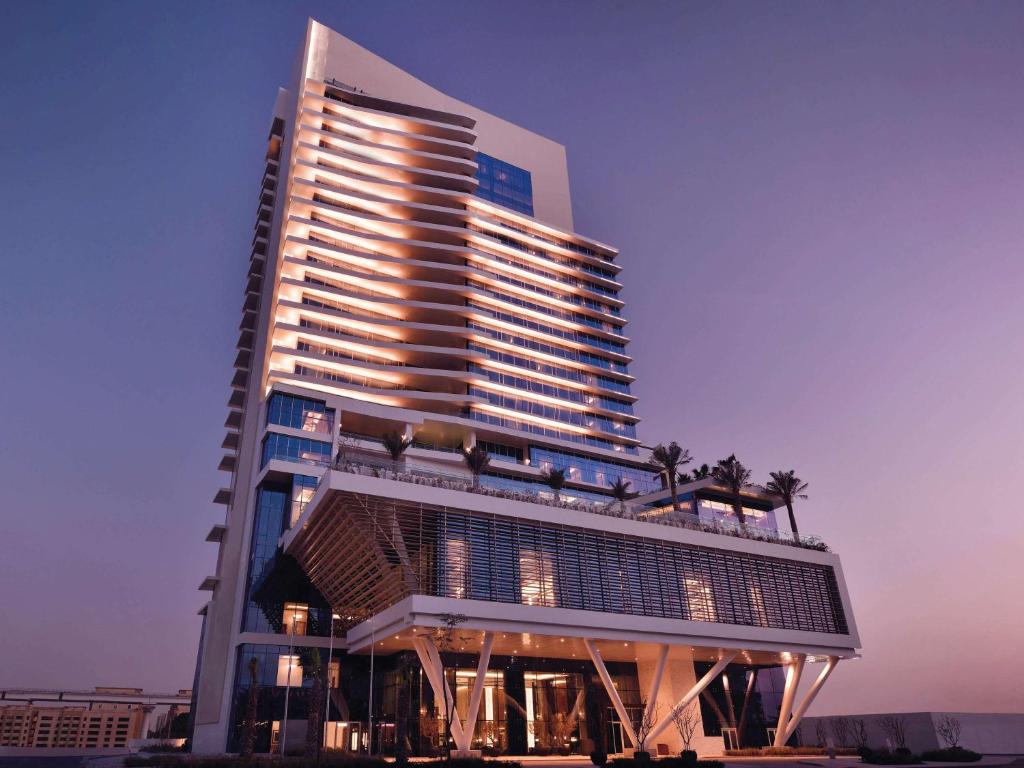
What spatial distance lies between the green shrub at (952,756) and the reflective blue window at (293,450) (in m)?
48.8

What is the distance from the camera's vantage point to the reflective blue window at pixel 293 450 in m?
62.8

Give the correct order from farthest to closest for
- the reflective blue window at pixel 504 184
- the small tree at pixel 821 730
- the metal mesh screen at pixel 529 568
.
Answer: the reflective blue window at pixel 504 184, the small tree at pixel 821 730, the metal mesh screen at pixel 529 568

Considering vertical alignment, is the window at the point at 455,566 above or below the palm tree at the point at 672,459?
below

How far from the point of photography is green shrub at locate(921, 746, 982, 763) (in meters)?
48.7

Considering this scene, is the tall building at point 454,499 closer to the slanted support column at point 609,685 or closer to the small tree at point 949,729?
the slanted support column at point 609,685

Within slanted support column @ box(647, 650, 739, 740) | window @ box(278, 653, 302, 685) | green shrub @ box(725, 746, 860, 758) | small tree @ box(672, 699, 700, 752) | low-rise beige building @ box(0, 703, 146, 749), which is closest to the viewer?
slanted support column @ box(647, 650, 739, 740)

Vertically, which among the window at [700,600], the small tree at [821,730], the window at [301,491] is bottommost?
the small tree at [821,730]

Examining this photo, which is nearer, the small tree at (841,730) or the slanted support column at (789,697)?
the slanted support column at (789,697)

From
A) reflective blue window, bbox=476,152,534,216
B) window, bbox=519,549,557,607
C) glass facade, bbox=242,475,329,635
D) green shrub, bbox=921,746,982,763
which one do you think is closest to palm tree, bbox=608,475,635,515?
window, bbox=519,549,557,607

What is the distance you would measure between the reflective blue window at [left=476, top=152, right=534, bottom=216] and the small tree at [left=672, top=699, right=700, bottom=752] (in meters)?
66.6

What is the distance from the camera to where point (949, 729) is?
53.9m

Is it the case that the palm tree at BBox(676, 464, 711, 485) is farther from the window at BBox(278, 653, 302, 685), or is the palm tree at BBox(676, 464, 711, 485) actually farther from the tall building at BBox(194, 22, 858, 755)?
the window at BBox(278, 653, 302, 685)

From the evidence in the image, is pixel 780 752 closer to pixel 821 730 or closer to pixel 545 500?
pixel 821 730

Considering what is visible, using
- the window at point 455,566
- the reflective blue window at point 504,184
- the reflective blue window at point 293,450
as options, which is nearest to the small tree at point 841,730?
the window at point 455,566
